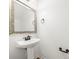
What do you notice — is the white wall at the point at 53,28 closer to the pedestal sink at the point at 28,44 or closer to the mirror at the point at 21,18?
the mirror at the point at 21,18

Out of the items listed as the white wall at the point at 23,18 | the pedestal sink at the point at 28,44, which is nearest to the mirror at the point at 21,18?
the white wall at the point at 23,18

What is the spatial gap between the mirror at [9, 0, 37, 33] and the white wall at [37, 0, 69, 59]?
1.06ft

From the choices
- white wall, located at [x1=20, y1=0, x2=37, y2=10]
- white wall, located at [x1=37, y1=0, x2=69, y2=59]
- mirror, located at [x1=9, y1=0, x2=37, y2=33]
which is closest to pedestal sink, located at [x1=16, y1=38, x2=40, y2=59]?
mirror, located at [x1=9, y1=0, x2=37, y2=33]

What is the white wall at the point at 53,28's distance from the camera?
2.50m

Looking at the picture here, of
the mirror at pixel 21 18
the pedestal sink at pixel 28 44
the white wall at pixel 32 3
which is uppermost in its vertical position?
the white wall at pixel 32 3

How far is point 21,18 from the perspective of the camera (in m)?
2.35

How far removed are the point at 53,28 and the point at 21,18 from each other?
39.7 inches

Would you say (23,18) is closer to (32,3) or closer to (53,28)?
(32,3)

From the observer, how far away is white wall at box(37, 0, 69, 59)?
2.50 meters

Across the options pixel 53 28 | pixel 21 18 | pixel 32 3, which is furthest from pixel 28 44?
pixel 32 3

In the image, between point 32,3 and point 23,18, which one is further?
point 32,3

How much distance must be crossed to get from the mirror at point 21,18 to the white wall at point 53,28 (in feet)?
1.06
